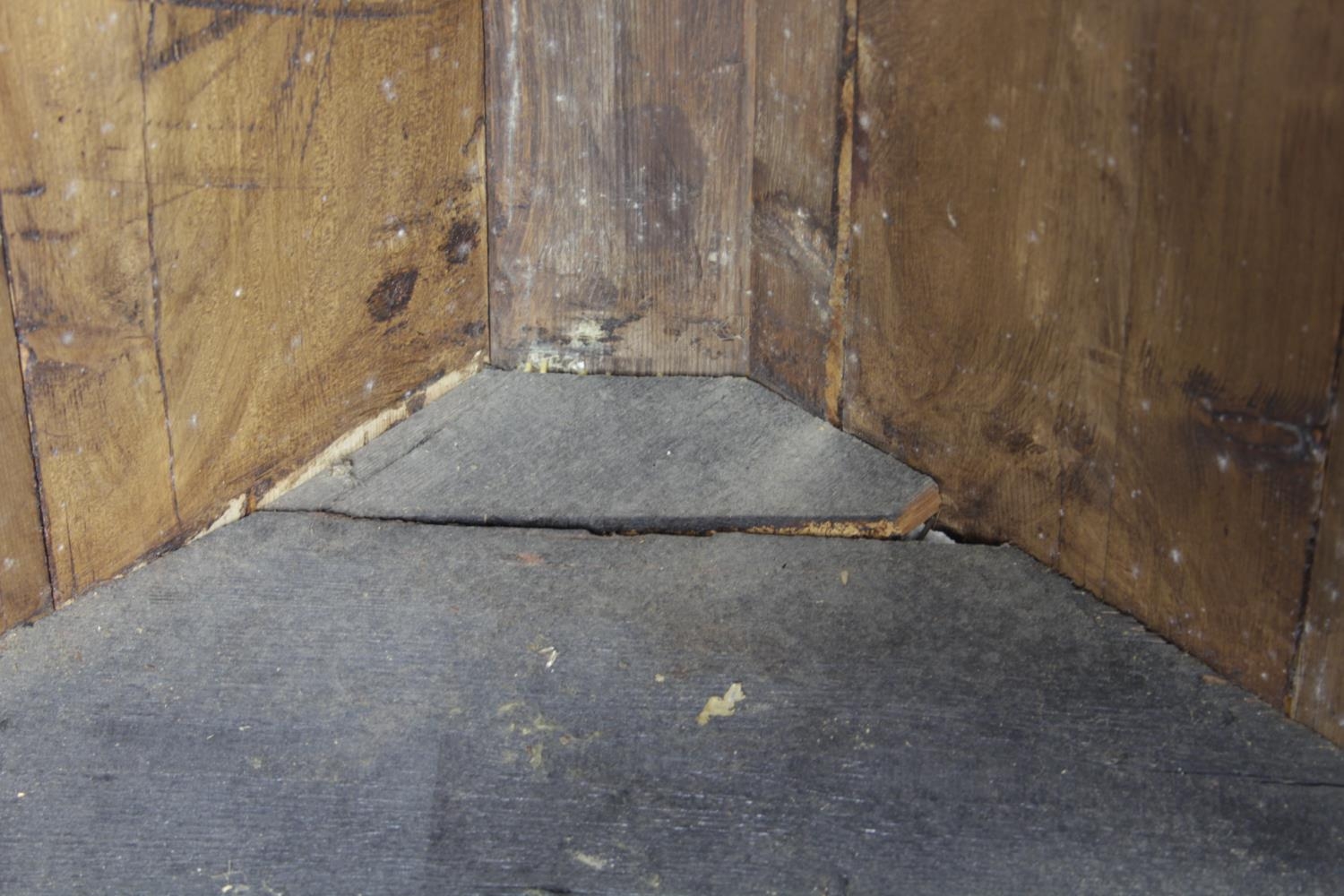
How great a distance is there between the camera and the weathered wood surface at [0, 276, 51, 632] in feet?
4.77

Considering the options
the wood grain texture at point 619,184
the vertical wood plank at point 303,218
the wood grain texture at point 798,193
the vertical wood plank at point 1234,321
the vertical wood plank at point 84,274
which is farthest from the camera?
the wood grain texture at point 619,184

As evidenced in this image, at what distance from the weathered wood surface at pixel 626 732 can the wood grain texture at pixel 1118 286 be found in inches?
4.5

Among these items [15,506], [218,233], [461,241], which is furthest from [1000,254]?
[15,506]

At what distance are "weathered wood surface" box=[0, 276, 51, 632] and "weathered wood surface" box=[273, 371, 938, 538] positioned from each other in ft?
1.07

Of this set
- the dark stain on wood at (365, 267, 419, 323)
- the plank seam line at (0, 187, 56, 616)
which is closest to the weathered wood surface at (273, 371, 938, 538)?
the dark stain on wood at (365, 267, 419, 323)

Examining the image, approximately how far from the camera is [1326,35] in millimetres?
1185

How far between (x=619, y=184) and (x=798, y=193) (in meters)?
0.25

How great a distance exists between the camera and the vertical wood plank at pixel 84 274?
1.40m

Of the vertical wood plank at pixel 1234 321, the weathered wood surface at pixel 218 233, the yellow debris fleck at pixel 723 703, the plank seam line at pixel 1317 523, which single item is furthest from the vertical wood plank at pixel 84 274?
the plank seam line at pixel 1317 523

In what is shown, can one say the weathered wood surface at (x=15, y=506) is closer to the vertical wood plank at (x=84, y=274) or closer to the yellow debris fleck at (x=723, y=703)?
the vertical wood plank at (x=84, y=274)

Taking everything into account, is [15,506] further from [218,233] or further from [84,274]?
[218,233]

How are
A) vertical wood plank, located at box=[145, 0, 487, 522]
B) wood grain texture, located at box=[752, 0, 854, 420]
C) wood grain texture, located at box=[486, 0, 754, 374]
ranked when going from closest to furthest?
vertical wood plank, located at box=[145, 0, 487, 522] → wood grain texture, located at box=[752, 0, 854, 420] → wood grain texture, located at box=[486, 0, 754, 374]

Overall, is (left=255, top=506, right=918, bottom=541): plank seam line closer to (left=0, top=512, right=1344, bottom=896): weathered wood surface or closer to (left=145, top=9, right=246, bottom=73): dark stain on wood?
(left=0, top=512, right=1344, bottom=896): weathered wood surface

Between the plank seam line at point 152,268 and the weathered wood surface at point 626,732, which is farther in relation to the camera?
the plank seam line at point 152,268
